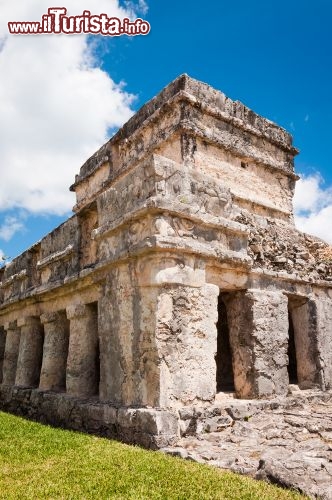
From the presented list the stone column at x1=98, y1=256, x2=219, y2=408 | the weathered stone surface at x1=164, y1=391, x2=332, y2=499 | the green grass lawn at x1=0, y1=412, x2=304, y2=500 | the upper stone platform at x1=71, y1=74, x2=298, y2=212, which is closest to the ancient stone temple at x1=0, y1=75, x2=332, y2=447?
the stone column at x1=98, y1=256, x2=219, y2=408

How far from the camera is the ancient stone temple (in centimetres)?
472

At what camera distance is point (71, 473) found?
355 cm

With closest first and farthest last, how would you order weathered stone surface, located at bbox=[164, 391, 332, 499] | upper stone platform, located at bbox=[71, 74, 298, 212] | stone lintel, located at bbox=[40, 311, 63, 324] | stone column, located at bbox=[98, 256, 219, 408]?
1. weathered stone surface, located at bbox=[164, 391, 332, 499]
2. stone column, located at bbox=[98, 256, 219, 408]
3. stone lintel, located at bbox=[40, 311, 63, 324]
4. upper stone platform, located at bbox=[71, 74, 298, 212]

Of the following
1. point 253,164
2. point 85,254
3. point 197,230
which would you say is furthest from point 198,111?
point 197,230

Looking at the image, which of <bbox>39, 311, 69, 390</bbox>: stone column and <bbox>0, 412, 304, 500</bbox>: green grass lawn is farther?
<bbox>39, 311, 69, 390</bbox>: stone column

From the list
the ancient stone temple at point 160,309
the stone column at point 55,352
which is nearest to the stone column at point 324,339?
the ancient stone temple at point 160,309

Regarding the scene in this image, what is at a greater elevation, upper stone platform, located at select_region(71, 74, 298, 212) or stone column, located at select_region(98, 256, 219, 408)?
upper stone platform, located at select_region(71, 74, 298, 212)

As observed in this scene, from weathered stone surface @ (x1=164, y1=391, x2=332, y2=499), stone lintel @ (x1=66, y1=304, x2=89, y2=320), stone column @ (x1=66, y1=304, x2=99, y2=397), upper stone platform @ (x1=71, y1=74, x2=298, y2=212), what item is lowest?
weathered stone surface @ (x1=164, y1=391, x2=332, y2=499)

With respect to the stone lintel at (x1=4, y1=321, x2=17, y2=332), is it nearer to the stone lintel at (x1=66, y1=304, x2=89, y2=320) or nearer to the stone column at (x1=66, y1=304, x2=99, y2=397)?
the stone lintel at (x1=66, y1=304, x2=89, y2=320)

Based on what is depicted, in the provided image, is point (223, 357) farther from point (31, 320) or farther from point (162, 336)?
point (31, 320)

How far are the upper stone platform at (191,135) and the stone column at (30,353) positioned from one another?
412cm

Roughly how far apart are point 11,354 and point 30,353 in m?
1.22

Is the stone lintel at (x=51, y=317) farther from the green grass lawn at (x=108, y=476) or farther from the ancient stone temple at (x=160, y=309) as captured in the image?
the green grass lawn at (x=108, y=476)

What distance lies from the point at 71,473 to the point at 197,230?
9.82ft
